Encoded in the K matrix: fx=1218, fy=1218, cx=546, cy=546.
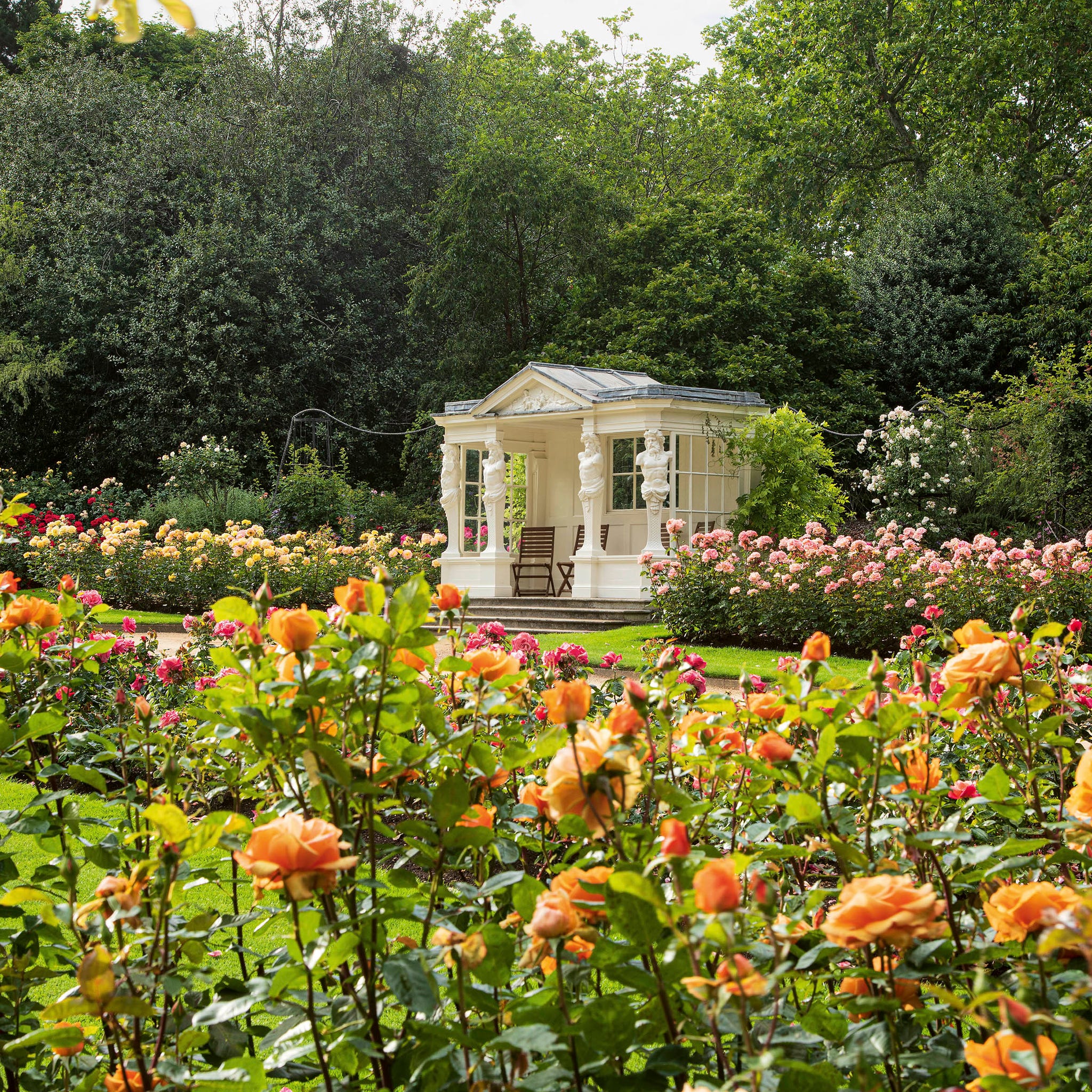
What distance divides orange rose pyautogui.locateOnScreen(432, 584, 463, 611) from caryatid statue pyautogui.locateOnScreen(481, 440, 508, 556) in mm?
14949

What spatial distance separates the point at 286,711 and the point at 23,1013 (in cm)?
76

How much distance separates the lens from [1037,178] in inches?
1006

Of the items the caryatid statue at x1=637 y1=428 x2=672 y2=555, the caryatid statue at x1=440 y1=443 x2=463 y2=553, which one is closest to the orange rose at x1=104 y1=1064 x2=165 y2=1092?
the caryatid statue at x1=637 y1=428 x2=672 y2=555

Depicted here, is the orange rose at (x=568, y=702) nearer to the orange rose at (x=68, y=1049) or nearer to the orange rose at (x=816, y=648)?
the orange rose at (x=816, y=648)

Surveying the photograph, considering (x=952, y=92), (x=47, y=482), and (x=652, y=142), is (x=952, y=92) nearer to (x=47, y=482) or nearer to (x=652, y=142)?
(x=652, y=142)

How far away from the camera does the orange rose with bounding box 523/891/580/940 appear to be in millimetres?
1078

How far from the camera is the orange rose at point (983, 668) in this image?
149 cm

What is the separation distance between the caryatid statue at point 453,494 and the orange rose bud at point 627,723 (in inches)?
630

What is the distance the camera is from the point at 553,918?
1079 millimetres

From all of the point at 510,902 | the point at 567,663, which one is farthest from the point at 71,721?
the point at 510,902

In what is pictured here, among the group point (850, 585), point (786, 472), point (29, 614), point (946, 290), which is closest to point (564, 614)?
point (786, 472)

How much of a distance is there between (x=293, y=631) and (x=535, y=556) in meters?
16.3

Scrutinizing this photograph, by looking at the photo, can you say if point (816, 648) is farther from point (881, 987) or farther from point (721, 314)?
point (721, 314)

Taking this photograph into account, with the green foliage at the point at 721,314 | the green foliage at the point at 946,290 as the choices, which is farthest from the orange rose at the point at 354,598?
the green foliage at the point at 946,290
